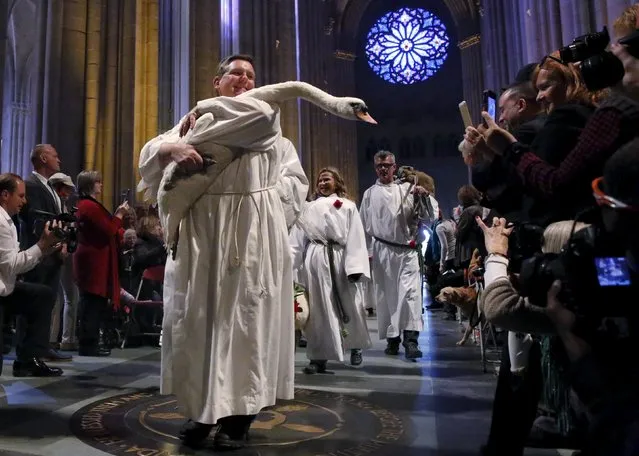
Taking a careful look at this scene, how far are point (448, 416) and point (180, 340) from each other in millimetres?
1645

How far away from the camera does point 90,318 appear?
611 centimetres

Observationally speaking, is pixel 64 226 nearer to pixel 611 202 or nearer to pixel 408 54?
pixel 611 202

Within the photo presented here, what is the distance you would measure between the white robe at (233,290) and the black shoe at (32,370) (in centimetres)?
242

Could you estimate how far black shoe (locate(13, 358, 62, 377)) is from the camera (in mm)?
4723

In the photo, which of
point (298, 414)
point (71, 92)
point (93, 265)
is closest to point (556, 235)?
point (298, 414)

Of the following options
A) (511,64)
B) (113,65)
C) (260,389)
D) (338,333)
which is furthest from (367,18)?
(260,389)

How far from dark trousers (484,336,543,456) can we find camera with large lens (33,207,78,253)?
11.5ft

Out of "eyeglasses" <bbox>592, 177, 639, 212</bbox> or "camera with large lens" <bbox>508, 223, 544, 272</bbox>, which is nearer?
"eyeglasses" <bbox>592, 177, 639, 212</bbox>

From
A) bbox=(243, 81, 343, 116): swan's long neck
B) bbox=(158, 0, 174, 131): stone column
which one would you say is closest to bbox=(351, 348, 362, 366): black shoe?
bbox=(243, 81, 343, 116): swan's long neck

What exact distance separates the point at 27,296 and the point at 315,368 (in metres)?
2.49

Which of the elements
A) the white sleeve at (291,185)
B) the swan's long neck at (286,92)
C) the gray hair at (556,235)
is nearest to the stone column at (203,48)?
the white sleeve at (291,185)

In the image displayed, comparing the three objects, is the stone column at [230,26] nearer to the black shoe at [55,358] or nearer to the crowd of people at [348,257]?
the crowd of people at [348,257]

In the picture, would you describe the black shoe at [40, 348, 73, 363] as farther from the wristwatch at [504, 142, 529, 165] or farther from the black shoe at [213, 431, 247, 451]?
the wristwatch at [504, 142, 529, 165]

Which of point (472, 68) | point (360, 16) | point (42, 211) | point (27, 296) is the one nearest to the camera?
point (27, 296)
